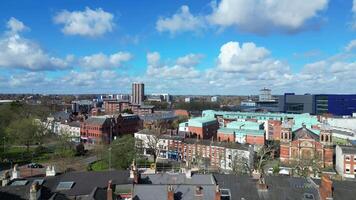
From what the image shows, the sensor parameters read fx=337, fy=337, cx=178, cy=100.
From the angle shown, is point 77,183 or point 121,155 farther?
point 121,155

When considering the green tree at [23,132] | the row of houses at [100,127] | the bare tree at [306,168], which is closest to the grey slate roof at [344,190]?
the bare tree at [306,168]

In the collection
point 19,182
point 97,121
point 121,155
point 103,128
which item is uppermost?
point 97,121

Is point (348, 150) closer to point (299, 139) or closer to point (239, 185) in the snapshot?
point (299, 139)

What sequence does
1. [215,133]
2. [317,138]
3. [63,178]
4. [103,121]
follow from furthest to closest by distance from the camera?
1. [215,133]
2. [103,121]
3. [317,138]
4. [63,178]

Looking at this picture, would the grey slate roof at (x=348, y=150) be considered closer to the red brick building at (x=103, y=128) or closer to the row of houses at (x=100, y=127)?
the row of houses at (x=100, y=127)

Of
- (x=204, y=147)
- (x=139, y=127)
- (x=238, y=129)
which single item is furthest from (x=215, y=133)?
(x=204, y=147)

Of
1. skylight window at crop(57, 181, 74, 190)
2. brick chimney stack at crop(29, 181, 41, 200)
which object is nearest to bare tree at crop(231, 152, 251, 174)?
skylight window at crop(57, 181, 74, 190)

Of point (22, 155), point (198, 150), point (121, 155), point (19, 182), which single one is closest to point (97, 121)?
point (22, 155)

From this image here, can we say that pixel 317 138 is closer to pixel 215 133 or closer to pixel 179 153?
pixel 179 153
